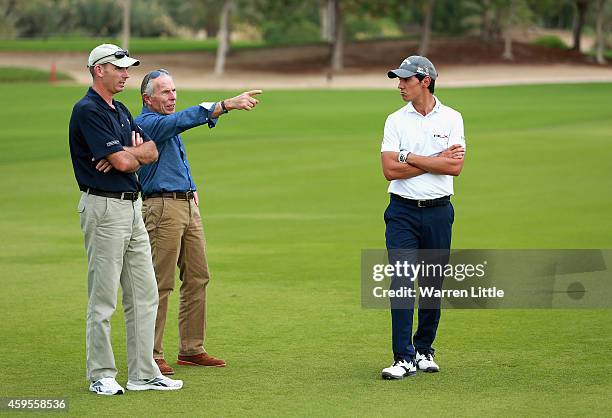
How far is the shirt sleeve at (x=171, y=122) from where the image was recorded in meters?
8.55

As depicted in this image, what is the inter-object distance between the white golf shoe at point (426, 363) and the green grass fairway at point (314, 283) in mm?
124

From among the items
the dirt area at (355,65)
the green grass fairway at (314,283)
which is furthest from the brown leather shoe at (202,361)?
the dirt area at (355,65)

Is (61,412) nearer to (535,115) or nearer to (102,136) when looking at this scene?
(102,136)

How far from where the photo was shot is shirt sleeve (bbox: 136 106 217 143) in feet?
28.1

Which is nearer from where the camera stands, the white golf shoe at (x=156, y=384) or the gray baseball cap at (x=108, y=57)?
the gray baseball cap at (x=108, y=57)

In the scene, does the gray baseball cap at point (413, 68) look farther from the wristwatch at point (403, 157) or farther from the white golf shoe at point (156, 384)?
the white golf shoe at point (156, 384)

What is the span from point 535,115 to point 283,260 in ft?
86.7

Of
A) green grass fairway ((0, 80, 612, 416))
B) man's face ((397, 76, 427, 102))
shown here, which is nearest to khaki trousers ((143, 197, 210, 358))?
green grass fairway ((0, 80, 612, 416))

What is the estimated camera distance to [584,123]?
35.7 meters

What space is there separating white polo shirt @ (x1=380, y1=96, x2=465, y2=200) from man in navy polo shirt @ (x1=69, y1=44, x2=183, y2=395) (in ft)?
5.71

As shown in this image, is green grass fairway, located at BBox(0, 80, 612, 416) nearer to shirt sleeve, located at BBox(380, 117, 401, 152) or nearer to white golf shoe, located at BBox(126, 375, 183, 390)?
white golf shoe, located at BBox(126, 375, 183, 390)

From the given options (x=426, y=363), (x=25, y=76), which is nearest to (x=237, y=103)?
(x=426, y=363)

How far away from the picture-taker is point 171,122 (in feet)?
28.6

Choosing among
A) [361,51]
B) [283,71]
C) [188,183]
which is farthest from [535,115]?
[361,51]
